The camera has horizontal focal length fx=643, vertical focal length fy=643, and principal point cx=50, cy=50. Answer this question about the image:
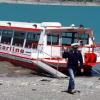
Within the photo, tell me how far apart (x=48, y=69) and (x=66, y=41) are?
308 centimetres

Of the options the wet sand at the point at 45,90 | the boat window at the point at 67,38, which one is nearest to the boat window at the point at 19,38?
the boat window at the point at 67,38

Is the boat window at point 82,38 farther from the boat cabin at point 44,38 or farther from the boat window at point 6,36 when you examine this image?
the boat window at point 6,36

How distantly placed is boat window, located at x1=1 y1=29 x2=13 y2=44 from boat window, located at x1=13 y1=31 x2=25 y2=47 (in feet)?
1.38

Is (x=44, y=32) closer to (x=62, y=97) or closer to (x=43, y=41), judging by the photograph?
(x=43, y=41)

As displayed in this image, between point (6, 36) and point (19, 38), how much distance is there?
4.44 ft

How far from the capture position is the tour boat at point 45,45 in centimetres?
2919

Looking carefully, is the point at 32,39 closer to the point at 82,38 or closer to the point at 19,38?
the point at 19,38

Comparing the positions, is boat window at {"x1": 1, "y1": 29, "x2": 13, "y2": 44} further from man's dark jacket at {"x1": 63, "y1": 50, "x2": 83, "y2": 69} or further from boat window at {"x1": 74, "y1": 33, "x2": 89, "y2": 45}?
man's dark jacket at {"x1": 63, "y1": 50, "x2": 83, "y2": 69}

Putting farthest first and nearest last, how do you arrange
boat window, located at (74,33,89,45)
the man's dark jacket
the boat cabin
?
boat window, located at (74,33,89,45)
the boat cabin
the man's dark jacket

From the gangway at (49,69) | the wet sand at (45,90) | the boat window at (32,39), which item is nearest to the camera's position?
the wet sand at (45,90)

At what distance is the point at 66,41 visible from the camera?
103ft

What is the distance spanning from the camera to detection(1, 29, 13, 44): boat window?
33.6 metres

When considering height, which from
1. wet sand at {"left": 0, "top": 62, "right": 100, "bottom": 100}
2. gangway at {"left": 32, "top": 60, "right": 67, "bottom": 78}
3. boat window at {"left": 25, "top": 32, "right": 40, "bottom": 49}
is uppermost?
boat window at {"left": 25, "top": 32, "right": 40, "bottom": 49}

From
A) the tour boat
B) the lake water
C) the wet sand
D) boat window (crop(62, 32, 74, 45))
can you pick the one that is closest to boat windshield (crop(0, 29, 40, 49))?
the tour boat
